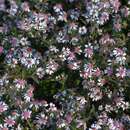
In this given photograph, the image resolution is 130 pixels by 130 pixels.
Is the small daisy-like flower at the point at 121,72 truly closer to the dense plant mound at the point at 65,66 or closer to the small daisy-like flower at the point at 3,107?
the dense plant mound at the point at 65,66

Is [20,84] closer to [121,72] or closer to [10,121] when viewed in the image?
[10,121]

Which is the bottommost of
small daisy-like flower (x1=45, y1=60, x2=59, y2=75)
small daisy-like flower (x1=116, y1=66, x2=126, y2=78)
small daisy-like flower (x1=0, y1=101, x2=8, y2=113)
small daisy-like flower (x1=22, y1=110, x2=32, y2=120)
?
small daisy-like flower (x1=22, y1=110, x2=32, y2=120)

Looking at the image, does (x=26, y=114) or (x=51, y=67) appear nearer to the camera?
(x=26, y=114)

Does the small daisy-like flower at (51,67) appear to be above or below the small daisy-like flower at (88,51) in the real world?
below

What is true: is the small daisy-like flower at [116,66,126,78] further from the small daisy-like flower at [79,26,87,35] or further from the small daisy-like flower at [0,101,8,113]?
the small daisy-like flower at [0,101,8,113]

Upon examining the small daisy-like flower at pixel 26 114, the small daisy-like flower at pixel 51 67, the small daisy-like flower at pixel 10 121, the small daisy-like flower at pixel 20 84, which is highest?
the small daisy-like flower at pixel 51 67

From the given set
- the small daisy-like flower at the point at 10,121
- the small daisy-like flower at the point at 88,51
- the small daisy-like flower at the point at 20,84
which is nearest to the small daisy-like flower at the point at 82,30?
the small daisy-like flower at the point at 88,51

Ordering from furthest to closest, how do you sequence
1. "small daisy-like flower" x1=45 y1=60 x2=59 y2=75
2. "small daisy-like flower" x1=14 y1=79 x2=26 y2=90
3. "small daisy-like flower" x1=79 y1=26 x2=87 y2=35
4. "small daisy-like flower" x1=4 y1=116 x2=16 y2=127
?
"small daisy-like flower" x1=79 y1=26 x2=87 y2=35 → "small daisy-like flower" x1=45 y1=60 x2=59 y2=75 → "small daisy-like flower" x1=14 y1=79 x2=26 y2=90 → "small daisy-like flower" x1=4 y1=116 x2=16 y2=127

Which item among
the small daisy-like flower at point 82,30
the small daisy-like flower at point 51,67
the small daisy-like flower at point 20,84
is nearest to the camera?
the small daisy-like flower at point 20,84

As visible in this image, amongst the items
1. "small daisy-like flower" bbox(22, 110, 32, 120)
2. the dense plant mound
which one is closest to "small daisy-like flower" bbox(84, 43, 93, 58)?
the dense plant mound

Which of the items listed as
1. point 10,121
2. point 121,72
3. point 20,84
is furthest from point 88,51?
point 10,121
